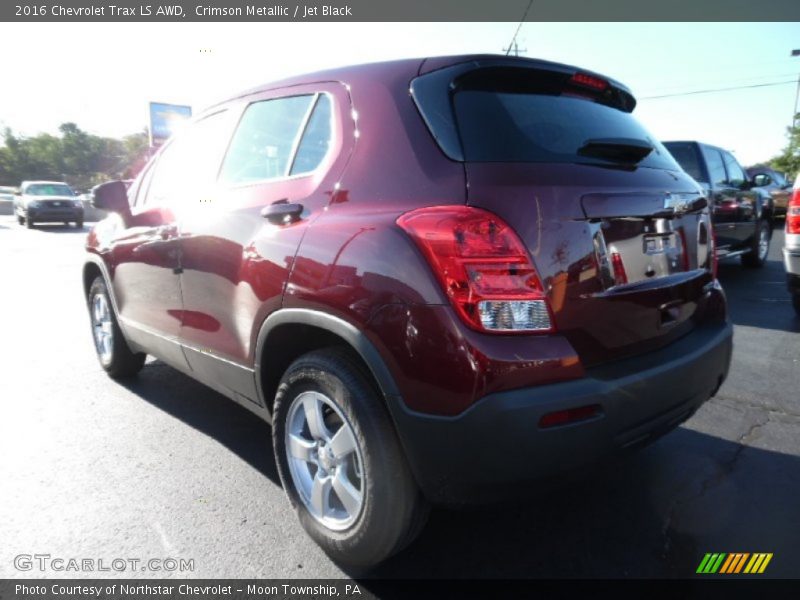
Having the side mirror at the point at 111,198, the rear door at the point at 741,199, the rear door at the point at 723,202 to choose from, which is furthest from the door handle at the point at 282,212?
the rear door at the point at 741,199

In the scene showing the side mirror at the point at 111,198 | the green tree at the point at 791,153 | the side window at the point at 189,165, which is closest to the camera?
the side window at the point at 189,165

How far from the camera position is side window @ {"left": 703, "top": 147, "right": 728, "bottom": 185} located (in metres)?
7.03

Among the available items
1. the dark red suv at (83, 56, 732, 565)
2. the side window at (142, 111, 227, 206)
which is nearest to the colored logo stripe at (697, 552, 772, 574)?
the dark red suv at (83, 56, 732, 565)

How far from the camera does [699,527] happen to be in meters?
2.24

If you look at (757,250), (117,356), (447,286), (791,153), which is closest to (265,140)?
(447,286)

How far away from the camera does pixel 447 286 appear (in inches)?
63.9

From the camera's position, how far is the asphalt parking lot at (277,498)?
2.11m

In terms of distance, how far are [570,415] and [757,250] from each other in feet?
28.3

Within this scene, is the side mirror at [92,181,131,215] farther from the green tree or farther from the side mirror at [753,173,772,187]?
the green tree

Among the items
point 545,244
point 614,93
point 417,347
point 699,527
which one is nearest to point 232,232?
point 417,347

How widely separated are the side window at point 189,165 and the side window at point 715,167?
6.33m

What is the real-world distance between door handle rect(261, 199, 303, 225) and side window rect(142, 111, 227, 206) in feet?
2.62

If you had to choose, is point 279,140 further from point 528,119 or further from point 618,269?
point 618,269

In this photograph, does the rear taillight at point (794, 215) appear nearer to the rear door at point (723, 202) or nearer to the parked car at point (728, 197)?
the parked car at point (728, 197)
